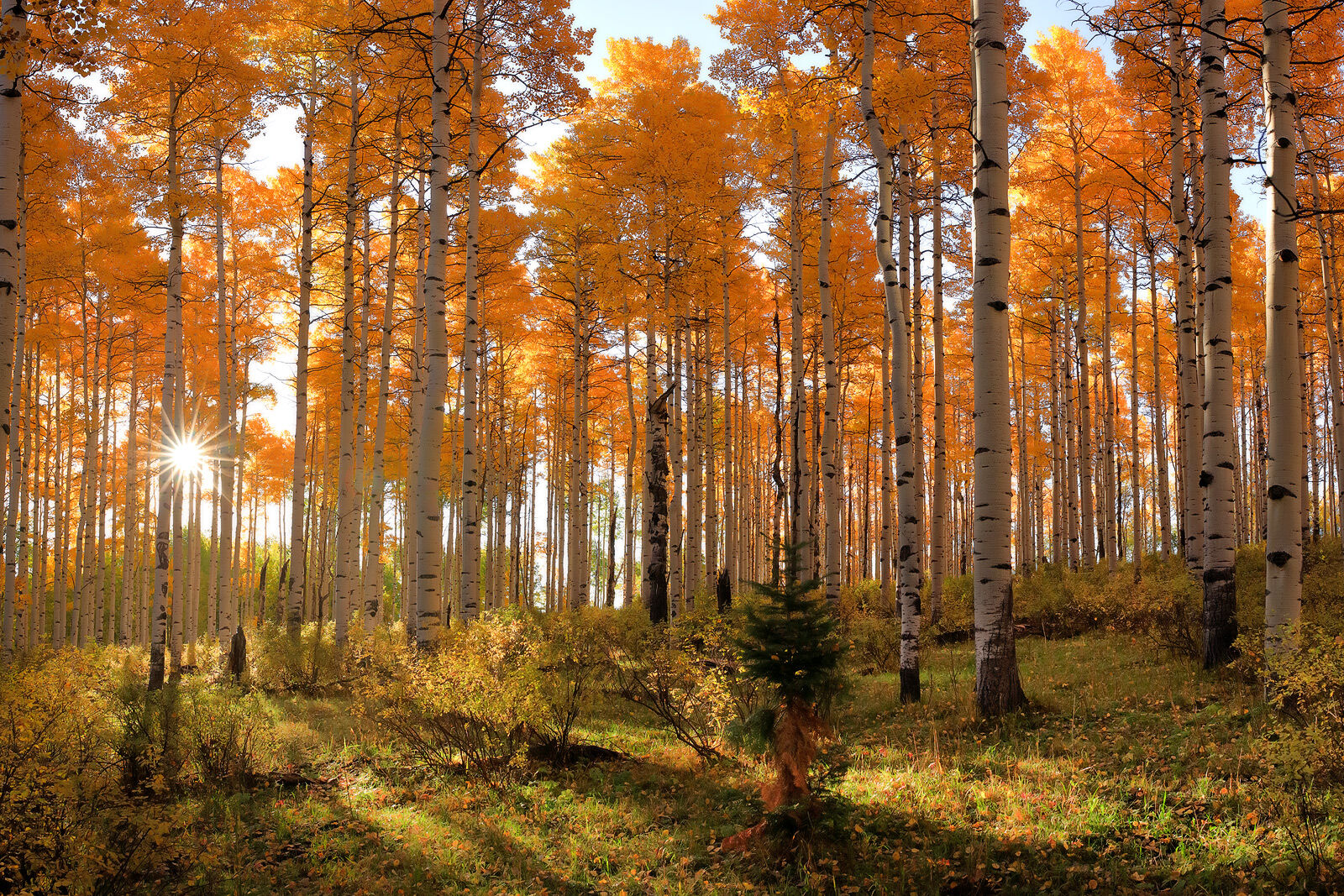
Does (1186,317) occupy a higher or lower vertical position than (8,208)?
higher

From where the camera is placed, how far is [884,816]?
4.44 meters

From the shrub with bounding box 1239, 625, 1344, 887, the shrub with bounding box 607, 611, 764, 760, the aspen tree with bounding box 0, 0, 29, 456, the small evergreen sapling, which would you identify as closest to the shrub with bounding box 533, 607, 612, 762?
the shrub with bounding box 607, 611, 764, 760

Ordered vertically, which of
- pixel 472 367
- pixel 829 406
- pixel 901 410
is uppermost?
pixel 472 367

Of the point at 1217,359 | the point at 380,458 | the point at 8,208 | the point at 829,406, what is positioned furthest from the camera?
the point at 380,458

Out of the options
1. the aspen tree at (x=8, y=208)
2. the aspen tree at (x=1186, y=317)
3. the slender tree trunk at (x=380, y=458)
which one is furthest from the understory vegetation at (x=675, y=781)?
the slender tree trunk at (x=380, y=458)

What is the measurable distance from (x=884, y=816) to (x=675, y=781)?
1932mm

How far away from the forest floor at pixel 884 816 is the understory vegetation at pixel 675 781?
2 cm

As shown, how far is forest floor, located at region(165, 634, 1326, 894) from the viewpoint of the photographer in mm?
3789

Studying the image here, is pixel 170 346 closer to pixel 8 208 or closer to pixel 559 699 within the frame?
pixel 8 208

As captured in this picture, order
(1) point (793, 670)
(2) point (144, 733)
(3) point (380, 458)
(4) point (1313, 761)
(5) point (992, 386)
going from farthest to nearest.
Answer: (3) point (380, 458) < (2) point (144, 733) < (5) point (992, 386) < (1) point (793, 670) < (4) point (1313, 761)

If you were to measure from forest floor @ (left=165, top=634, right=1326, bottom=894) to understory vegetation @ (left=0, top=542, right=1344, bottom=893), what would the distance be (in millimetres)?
20

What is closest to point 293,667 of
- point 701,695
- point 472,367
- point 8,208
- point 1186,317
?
point 472,367

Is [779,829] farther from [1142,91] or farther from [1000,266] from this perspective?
[1142,91]

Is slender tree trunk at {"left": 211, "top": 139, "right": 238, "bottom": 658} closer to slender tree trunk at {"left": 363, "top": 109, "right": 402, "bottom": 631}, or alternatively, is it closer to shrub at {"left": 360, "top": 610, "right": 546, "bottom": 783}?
slender tree trunk at {"left": 363, "top": 109, "right": 402, "bottom": 631}
